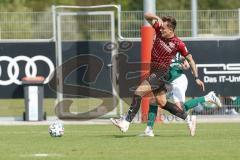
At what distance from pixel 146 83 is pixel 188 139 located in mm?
1230

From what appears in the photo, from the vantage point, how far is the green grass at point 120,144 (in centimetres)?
1293

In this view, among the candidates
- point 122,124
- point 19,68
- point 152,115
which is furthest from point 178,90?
point 19,68

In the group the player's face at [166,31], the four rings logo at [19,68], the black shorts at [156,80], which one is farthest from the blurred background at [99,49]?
the player's face at [166,31]

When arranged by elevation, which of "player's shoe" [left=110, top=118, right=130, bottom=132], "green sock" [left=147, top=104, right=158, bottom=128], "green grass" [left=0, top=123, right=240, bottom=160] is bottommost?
"green grass" [left=0, top=123, right=240, bottom=160]

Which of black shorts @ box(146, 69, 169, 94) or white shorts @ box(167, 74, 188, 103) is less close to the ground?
black shorts @ box(146, 69, 169, 94)

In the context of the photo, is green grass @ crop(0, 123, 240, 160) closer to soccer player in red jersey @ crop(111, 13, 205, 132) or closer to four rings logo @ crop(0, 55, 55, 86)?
soccer player in red jersey @ crop(111, 13, 205, 132)

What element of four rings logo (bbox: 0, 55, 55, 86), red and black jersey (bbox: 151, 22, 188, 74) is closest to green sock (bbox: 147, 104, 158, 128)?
red and black jersey (bbox: 151, 22, 188, 74)

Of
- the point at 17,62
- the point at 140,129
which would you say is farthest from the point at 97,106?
the point at 140,129

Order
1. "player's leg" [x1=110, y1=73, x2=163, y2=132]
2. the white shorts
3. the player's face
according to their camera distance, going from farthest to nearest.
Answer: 1. the white shorts
2. "player's leg" [x1=110, y1=73, x2=163, y2=132]
3. the player's face

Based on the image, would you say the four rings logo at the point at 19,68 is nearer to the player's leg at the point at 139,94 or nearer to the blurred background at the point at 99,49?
the blurred background at the point at 99,49

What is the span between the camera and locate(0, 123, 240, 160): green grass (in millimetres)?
12930

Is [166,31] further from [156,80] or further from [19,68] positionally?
[19,68]

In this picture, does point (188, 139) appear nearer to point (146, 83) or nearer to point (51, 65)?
point (146, 83)

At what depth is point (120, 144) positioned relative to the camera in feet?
48.3
